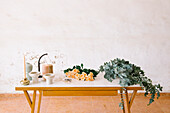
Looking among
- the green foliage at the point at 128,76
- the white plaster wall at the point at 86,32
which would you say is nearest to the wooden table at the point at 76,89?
the green foliage at the point at 128,76

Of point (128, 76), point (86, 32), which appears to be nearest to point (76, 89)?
point (128, 76)

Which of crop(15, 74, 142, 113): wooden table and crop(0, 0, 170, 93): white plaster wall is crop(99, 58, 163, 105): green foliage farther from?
Answer: crop(0, 0, 170, 93): white plaster wall

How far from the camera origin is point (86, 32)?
13.4 ft

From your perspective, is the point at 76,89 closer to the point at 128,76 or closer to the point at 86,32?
the point at 128,76

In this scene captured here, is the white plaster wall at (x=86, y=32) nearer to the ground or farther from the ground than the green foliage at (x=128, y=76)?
farther from the ground

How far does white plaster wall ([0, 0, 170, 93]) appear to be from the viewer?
4.00m

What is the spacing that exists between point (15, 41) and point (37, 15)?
76 centimetres

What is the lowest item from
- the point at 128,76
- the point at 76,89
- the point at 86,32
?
the point at 76,89

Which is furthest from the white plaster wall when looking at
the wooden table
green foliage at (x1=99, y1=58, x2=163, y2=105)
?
the wooden table

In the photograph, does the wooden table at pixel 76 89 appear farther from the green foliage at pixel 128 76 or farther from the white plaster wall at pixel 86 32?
the white plaster wall at pixel 86 32

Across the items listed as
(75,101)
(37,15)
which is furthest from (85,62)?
(37,15)

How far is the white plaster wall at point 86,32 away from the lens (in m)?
4.00

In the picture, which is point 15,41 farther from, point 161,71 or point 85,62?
point 161,71

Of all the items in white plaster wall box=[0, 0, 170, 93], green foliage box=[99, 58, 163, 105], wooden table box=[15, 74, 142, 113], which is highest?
white plaster wall box=[0, 0, 170, 93]
